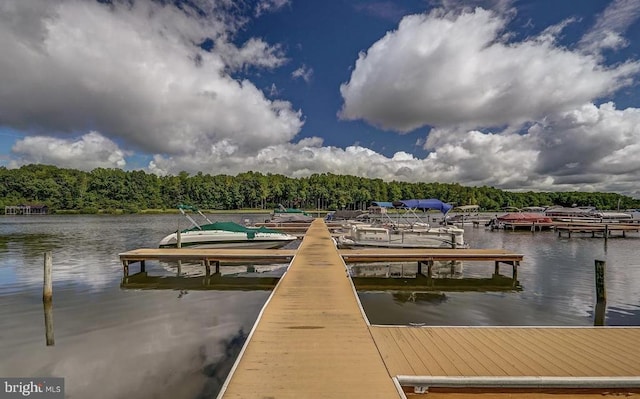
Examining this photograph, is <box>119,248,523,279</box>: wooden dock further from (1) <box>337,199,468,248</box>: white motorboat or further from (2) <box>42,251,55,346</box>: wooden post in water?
(1) <box>337,199,468,248</box>: white motorboat

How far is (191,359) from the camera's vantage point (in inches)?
280

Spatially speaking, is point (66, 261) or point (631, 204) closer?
point (66, 261)

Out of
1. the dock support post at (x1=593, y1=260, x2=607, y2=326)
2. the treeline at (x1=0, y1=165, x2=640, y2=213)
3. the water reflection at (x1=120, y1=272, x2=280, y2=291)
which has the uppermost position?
the treeline at (x1=0, y1=165, x2=640, y2=213)

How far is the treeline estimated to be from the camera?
9012 centimetres

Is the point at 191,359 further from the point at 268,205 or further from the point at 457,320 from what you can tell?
the point at 268,205

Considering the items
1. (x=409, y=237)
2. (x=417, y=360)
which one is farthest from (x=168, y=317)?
(x=409, y=237)

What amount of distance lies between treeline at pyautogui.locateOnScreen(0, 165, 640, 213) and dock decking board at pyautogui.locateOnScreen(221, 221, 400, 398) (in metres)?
95.9

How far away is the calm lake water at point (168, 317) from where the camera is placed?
6605 mm

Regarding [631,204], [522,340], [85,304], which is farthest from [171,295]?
[631,204]

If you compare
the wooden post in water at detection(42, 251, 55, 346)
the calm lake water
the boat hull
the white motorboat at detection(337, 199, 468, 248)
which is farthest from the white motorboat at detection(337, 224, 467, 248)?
the wooden post in water at detection(42, 251, 55, 346)

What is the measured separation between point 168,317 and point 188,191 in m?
104

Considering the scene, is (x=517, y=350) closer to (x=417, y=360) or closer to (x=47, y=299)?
(x=417, y=360)

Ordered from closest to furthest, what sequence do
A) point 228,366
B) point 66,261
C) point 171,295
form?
point 228,366
point 171,295
point 66,261

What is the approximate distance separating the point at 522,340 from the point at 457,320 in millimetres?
4001
